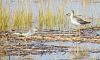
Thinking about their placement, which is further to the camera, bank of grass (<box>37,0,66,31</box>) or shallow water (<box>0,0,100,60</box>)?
bank of grass (<box>37,0,66,31</box>)

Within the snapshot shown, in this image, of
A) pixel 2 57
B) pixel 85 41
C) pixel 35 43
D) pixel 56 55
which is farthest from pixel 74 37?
pixel 2 57

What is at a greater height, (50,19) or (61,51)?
(50,19)

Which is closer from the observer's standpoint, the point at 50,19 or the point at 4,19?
the point at 4,19

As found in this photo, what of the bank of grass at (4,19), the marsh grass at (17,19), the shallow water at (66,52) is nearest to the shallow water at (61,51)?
the shallow water at (66,52)

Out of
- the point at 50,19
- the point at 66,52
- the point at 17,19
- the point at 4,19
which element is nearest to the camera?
the point at 66,52

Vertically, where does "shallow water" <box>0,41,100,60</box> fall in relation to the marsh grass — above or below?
below

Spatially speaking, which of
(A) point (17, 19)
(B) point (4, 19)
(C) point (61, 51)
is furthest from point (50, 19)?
(C) point (61, 51)

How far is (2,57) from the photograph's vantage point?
8664mm

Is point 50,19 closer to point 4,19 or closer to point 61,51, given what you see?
point 4,19

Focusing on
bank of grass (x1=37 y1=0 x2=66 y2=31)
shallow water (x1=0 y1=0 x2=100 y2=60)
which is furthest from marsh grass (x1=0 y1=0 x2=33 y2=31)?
shallow water (x1=0 y1=0 x2=100 y2=60)

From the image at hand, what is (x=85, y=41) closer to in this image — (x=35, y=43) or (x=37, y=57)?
(x=35, y=43)

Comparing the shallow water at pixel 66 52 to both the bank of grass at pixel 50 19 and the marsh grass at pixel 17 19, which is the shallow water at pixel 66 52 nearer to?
the marsh grass at pixel 17 19

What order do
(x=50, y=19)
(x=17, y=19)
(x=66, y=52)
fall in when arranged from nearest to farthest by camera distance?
(x=66, y=52) < (x=17, y=19) < (x=50, y=19)

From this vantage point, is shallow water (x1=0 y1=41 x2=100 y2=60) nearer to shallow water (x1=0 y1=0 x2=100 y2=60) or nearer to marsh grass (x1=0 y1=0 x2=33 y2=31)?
shallow water (x1=0 y1=0 x2=100 y2=60)
